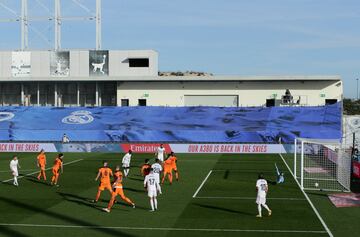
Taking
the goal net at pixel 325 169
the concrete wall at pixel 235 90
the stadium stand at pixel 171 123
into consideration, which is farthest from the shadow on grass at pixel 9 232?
the concrete wall at pixel 235 90

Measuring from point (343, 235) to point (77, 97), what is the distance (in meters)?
62.6

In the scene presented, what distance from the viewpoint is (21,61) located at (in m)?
76.5

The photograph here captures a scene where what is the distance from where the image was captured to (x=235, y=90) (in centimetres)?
7206

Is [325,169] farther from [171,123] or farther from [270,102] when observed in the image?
[270,102]

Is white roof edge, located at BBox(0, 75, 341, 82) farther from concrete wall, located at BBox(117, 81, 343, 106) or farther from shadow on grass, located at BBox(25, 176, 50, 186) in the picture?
shadow on grass, located at BBox(25, 176, 50, 186)

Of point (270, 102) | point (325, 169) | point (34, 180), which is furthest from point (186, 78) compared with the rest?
point (34, 180)

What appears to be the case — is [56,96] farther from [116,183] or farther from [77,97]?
[116,183]

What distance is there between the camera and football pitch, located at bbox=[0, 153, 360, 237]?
18219mm

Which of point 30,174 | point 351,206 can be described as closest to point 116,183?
point 351,206

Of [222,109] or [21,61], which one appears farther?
[21,61]

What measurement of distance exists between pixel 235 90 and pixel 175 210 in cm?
5114

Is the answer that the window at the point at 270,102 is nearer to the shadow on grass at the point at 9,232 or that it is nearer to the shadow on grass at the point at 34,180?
the shadow on grass at the point at 34,180

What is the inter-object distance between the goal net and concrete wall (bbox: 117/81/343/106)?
93.2ft

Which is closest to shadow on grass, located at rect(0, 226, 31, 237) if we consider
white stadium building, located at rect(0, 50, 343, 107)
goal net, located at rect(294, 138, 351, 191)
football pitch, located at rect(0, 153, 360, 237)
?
football pitch, located at rect(0, 153, 360, 237)
